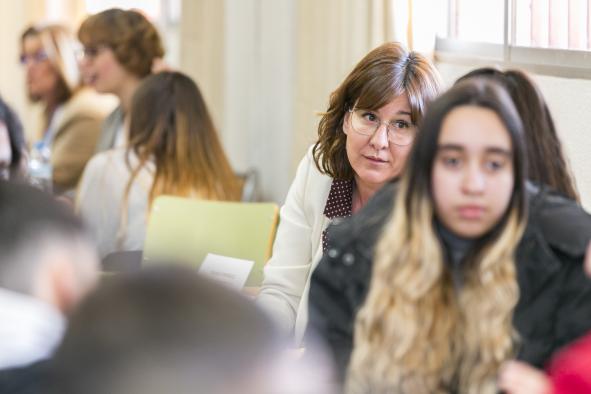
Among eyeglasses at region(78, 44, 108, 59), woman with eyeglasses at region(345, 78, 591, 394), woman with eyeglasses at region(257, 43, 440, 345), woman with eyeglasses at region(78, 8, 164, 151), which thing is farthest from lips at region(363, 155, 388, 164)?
eyeglasses at region(78, 44, 108, 59)

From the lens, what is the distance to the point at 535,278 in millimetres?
2266

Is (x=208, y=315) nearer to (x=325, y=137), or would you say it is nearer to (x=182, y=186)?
A: (x=325, y=137)

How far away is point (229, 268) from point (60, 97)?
3589 millimetres

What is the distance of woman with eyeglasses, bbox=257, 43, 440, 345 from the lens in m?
3.25

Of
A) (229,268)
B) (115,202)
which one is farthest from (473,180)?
(115,202)

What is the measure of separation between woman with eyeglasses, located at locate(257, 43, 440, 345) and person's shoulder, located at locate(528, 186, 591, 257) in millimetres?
940

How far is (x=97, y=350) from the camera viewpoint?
1.17 meters

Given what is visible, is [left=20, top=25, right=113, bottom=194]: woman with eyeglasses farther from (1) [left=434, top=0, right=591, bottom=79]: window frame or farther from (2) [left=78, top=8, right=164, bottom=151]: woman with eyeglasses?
(1) [left=434, top=0, right=591, bottom=79]: window frame

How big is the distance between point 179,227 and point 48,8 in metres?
6.78

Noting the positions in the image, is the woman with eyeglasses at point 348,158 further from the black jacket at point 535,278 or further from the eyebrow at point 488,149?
the eyebrow at point 488,149

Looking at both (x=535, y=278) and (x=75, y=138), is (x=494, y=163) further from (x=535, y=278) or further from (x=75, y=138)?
(x=75, y=138)

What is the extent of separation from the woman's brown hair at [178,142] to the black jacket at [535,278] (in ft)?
7.87

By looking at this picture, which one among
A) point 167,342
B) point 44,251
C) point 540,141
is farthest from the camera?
point 540,141

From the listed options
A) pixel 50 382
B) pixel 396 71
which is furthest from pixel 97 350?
pixel 396 71
